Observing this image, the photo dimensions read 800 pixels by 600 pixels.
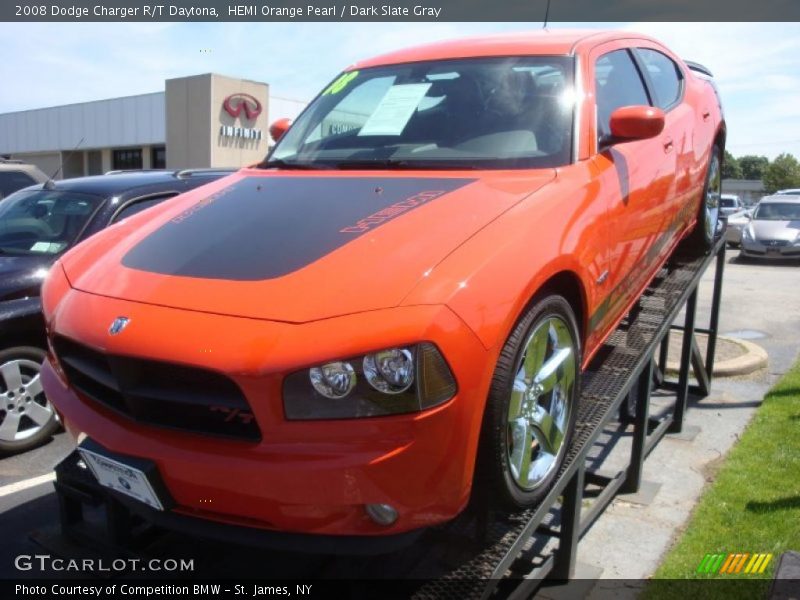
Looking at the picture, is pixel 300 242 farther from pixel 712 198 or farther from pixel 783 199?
pixel 783 199

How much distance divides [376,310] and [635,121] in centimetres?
170

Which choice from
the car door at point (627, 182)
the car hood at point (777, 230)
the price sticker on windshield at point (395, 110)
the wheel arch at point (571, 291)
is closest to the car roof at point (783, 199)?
the car hood at point (777, 230)

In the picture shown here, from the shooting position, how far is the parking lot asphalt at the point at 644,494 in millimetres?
3504

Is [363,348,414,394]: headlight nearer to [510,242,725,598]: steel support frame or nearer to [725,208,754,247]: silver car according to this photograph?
[510,242,725,598]: steel support frame

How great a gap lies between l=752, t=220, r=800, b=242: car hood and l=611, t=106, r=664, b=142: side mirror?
625 inches

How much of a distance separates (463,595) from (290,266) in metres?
1.20

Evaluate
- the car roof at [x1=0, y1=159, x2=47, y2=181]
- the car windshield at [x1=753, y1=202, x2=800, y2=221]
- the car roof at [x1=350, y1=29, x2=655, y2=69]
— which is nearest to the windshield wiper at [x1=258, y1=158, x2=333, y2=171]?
the car roof at [x1=350, y1=29, x2=655, y2=69]

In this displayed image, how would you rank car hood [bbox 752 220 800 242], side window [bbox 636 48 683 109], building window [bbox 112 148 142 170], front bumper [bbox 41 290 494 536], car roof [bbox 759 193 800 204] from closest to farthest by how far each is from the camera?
front bumper [bbox 41 290 494 536]
side window [bbox 636 48 683 109]
car hood [bbox 752 220 800 242]
car roof [bbox 759 193 800 204]
building window [bbox 112 148 142 170]

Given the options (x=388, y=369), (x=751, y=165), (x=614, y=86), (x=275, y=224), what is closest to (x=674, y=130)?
(x=614, y=86)

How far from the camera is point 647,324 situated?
168 inches

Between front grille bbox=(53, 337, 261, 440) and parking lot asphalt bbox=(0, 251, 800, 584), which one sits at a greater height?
front grille bbox=(53, 337, 261, 440)

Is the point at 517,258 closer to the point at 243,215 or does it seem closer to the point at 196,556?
the point at 243,215

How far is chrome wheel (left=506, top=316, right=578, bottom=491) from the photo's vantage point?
2.44m

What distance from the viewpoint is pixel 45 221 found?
5.09 m
